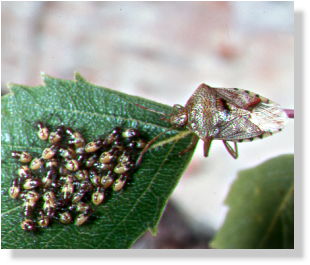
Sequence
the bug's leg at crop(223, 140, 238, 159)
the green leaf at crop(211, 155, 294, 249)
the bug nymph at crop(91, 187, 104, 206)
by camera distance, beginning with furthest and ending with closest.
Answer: the green leaf at crop(211, 155, 294, 249) → the bug's leg at crop(223, 140, 238, 159) → the bug nymph at crop(91, 187, 104, 206)

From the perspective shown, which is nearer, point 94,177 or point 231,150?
point 94,177

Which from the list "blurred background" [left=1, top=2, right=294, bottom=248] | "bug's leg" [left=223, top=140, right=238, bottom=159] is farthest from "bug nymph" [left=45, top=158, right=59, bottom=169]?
"bug's leg" [left=223, top=140, right=238, bottom=159]

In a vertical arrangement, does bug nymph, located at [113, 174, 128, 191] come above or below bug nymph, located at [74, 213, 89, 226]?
above

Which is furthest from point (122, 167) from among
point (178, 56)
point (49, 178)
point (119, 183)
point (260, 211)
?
point (178, 56)

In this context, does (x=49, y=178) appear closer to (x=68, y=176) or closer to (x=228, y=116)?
(x=68, y=176)

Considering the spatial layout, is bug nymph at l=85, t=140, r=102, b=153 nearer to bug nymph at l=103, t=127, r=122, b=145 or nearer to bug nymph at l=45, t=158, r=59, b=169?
bug nymph at l=103, t=127, r=122, b=145

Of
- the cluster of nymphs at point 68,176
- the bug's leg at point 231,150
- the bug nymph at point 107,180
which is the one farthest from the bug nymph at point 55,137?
the bug's leg at point 231,150

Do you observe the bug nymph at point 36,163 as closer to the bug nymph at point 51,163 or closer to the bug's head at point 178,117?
the bug nymph at point 51,163
